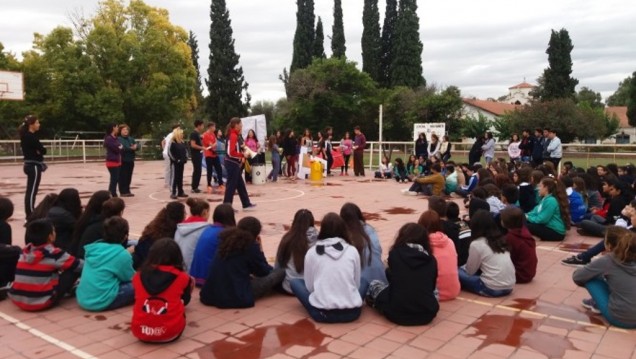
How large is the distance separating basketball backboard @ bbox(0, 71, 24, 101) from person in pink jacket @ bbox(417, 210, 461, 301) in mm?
26987

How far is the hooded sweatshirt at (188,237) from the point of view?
5594 millimetres

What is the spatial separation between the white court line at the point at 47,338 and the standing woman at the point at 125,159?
8134mm

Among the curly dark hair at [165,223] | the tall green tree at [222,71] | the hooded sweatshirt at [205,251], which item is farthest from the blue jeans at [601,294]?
the tall green tree at [222,71]

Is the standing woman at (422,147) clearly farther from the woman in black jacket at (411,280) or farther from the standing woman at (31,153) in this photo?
the woman in black jacket at (411,280)

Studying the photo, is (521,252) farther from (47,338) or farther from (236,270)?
(47,338)

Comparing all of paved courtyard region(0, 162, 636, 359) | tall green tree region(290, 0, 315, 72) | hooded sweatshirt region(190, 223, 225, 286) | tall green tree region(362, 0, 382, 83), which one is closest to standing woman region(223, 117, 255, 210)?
hooded sweatshirt region(190, 223, 225, 286)

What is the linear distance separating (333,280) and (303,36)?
5066 cm

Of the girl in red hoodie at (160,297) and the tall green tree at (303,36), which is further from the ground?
the tall green tree at (303,36)

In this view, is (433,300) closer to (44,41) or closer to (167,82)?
(167,82)

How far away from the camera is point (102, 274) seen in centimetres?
477

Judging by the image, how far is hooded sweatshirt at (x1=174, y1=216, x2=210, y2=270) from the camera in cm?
559

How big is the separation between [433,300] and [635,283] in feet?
5.55

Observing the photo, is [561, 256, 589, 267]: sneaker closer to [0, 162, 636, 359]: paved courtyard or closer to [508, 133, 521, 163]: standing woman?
[0, 162, 636, 359]: paved courtyard

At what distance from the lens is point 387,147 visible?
73.3 ft
